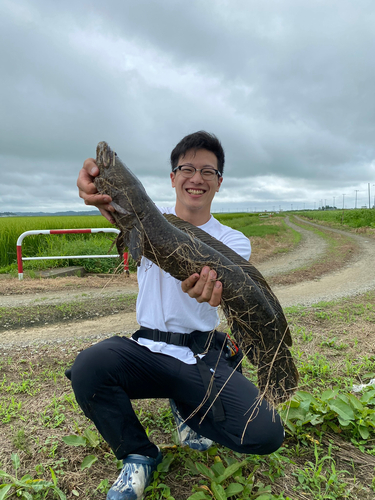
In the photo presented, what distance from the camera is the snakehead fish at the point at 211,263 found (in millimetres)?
1976

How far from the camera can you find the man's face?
253 cm

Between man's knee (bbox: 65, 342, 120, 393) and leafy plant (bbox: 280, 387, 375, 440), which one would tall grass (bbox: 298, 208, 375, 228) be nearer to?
leafy plant (bbox: 280, 387, 375, 440)

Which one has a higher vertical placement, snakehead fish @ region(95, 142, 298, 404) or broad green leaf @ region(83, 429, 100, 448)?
snakehead fish @ region(95, 142, 298, 404)

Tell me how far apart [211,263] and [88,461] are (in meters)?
1.46

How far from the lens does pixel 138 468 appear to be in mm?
1851

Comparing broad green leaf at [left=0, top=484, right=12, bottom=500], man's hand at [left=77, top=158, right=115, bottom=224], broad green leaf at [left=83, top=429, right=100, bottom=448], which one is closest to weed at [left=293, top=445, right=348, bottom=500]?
broad green leaf at [left=83, top=429, right=100, bottom=448]

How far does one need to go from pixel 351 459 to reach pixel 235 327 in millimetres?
1135

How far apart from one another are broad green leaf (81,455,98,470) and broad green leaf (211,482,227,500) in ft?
2.48

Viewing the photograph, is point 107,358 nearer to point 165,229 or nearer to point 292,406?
point 165,229

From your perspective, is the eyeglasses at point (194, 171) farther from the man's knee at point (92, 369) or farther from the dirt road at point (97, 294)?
the dirt road at point (97, 294)

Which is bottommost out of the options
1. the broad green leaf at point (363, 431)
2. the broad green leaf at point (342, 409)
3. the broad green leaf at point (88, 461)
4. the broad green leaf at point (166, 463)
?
the broad green leaf at point (166, 463)

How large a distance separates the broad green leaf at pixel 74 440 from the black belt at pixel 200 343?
29.2 inches

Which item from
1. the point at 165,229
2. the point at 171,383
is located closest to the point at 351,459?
the point at 171,383

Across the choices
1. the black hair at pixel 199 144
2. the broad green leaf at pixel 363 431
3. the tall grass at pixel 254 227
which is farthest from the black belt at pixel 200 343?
the tall grass at pixel 254 227
